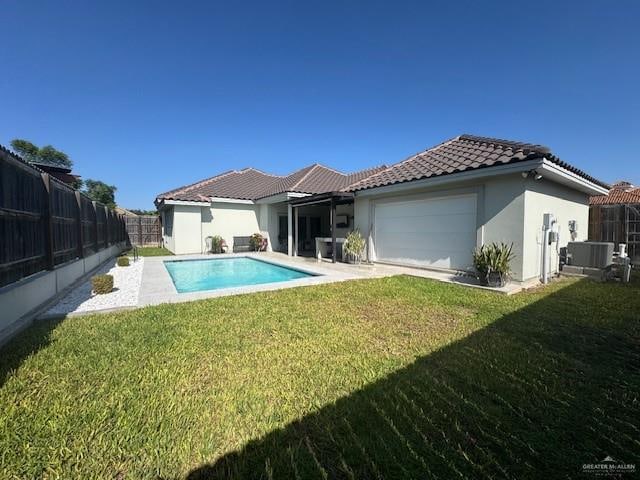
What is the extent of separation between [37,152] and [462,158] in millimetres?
61165

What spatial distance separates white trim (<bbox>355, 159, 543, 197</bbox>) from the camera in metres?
7.62

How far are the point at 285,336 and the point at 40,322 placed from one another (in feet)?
14.8

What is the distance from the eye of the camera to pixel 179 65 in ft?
44.2

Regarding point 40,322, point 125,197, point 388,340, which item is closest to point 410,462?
point 388,340

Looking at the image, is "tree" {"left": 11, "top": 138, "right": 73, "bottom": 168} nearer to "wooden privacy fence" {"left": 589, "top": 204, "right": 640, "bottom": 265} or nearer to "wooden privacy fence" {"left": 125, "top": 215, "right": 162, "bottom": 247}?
"wooden privacy fence" {"left": 125, "top": 215, "right": 162, "bottom": 247}

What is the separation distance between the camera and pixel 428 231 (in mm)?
10789

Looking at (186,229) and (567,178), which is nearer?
(567,178)

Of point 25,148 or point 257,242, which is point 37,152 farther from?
point 257,242

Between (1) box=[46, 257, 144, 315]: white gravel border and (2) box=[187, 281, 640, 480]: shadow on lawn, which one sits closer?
(2) box=[187, 281, 640, 480]: shadow on lawn

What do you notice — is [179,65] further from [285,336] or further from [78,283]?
[285,336]

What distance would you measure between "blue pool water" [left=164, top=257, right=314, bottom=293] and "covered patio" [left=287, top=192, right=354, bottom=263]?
249 centimetres

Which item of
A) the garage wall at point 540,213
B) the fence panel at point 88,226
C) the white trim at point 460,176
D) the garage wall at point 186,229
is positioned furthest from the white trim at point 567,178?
the garage wall at point 186,229

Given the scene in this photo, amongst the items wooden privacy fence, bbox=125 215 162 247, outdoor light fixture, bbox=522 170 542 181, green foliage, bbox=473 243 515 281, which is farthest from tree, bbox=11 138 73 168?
outdoor light fixture, bbox=522 170 542 181

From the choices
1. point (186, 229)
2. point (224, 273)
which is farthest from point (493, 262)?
point (186, 229)
